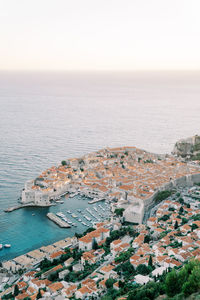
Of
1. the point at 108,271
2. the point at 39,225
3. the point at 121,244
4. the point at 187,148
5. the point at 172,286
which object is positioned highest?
the point at 187,148

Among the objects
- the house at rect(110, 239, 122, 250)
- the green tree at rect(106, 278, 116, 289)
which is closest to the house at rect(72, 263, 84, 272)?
the house at rect(110, 239, 122, 250)

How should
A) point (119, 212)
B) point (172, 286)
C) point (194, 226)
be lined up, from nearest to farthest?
1. point (172, 286)
2. point (194, 226)
3. point (119, 212)

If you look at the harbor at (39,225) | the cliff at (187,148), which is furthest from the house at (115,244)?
the cliff at (187,148)

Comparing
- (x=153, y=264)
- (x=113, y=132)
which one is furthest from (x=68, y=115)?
(x=153, y=264)

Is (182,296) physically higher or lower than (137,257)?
higher

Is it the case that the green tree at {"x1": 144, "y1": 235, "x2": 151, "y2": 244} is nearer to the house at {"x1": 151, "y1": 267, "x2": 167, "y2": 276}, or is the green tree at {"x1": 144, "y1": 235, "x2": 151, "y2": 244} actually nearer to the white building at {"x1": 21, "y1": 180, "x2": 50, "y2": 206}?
the house at {"x1": 151, "y1": 267, "x2": 167, "y2": 276}

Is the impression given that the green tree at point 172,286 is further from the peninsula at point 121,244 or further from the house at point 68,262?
the house at point 68,262

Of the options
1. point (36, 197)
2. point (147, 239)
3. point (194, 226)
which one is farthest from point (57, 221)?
point (194, 226)

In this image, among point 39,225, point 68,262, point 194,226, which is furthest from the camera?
point 39,225

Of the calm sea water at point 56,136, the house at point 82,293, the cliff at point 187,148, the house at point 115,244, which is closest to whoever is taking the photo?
the house at point 82,293

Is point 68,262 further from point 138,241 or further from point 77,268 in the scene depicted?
point 138,241

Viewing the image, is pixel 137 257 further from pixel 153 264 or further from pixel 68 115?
pixel 68 115
